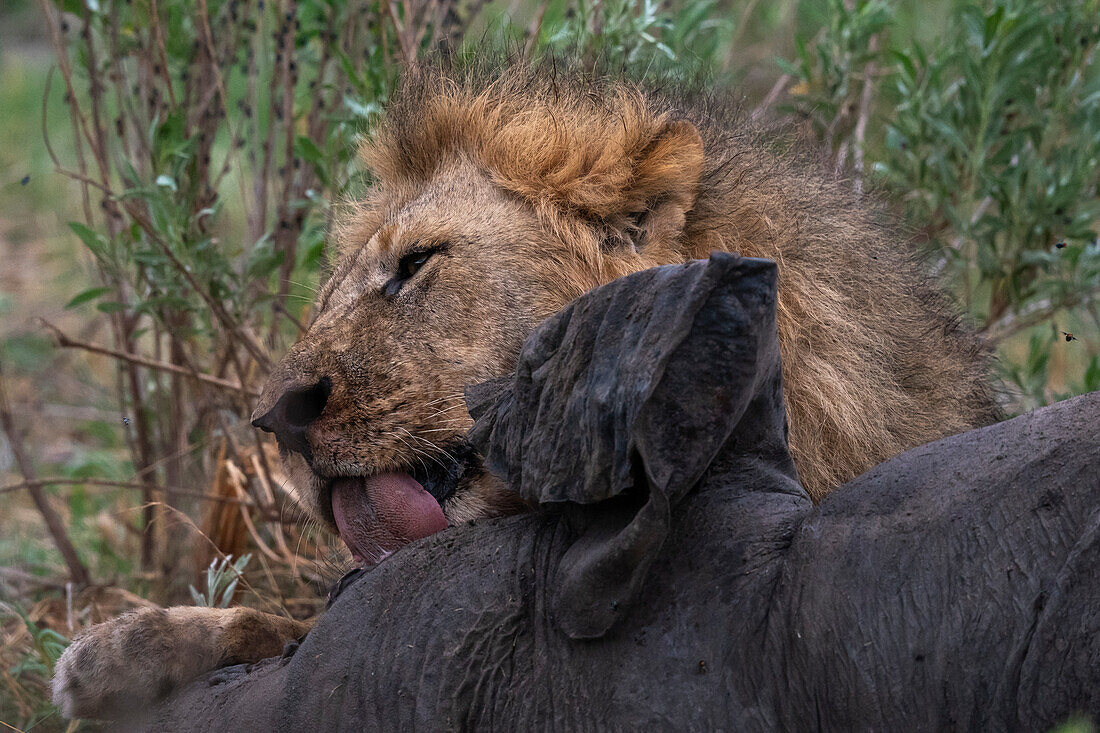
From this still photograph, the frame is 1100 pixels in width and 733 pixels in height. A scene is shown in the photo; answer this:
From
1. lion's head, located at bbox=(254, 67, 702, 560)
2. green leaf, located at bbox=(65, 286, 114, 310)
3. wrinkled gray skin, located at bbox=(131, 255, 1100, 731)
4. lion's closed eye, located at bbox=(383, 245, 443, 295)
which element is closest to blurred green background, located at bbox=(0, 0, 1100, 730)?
green leaf, located at bbox=(65, 286, 114, 310)

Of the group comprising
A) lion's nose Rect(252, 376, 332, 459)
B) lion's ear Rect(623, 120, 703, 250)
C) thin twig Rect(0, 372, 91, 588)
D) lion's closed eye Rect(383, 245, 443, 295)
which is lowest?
thin twig Rect(0, 372, 91, 588)

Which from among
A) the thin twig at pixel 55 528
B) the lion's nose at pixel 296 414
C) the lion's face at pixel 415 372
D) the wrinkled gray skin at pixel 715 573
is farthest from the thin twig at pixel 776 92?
the thin twig at pixel 55 528

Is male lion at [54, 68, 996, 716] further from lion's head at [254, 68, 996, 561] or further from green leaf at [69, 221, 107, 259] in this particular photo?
green leaf at [69, 221, 107, 259]

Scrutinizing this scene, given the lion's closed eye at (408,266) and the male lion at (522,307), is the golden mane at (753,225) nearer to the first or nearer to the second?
the male lion at (522,307)

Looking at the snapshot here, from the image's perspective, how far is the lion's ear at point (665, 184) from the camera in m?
2.28

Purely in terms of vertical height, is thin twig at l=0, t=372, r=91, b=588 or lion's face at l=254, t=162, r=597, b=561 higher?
lion's face at l=254, t=162, r=597, b=561

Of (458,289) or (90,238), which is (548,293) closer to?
(458,289)

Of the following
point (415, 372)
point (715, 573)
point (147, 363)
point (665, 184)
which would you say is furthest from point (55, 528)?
point (715, 573)

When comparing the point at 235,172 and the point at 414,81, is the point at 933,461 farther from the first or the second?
the point at 235,172

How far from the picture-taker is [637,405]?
1.44m

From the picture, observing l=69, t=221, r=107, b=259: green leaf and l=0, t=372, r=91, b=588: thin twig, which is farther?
l=0, t=372, r=91, b=588: thin twig

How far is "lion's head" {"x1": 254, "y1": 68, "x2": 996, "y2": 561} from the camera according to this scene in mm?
2166

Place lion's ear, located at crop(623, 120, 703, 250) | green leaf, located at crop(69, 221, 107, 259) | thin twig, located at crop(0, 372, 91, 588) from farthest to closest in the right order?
1. thin twig, located at crop(0, 372, 91, 588)
2. green leaf, located at crop(69, 221, 107, 259)
3. lion's ear, located at crop(623, 120, 703, 250)

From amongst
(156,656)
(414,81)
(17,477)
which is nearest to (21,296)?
(17,477)
